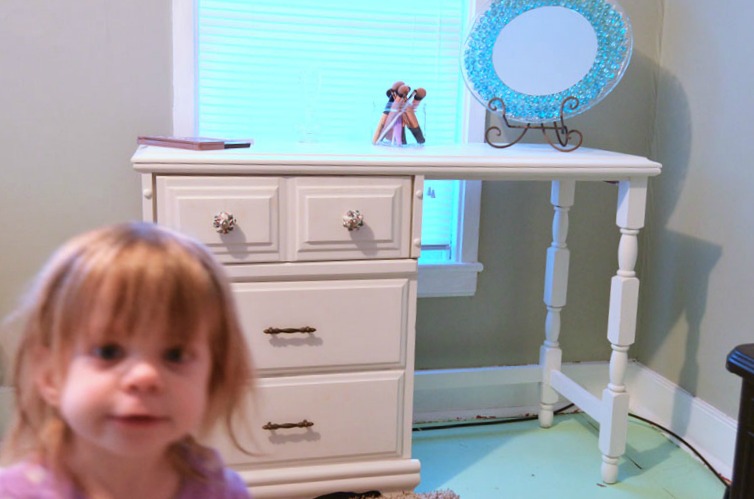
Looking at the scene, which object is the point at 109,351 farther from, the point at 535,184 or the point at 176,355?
the point at 535,184

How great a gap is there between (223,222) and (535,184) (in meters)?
1.06

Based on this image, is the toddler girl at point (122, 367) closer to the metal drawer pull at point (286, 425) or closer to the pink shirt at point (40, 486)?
the pink shirt at point (40, 486)

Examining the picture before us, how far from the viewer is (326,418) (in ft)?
5.35

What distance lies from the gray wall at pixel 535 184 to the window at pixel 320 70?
0.24 ft

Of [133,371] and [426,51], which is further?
[426,51]

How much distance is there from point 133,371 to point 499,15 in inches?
60.2

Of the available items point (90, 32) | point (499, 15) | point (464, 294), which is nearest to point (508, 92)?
point (499, 15)

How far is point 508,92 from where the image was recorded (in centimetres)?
195

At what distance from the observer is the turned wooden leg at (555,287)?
210 cm

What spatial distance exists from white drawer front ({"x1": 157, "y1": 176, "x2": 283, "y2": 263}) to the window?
0.50 meters

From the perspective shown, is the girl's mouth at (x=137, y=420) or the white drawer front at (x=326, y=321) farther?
the white drawer front at (x=326, y=321)

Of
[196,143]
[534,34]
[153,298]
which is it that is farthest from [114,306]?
[534,34]

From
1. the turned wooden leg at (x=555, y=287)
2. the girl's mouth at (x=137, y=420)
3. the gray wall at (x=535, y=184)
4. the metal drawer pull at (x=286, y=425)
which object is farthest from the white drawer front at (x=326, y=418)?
the girl's mouth at (x=137, y=420)

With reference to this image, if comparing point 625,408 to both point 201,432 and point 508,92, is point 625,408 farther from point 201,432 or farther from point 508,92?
point 201,432
